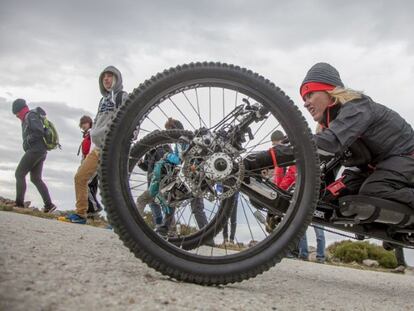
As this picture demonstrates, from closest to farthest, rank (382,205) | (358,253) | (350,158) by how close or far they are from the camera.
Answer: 1. (382,205)
2. (350,158)
3. (358,253)

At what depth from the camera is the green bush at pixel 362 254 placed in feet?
42.3

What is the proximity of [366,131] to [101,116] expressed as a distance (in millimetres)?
4209

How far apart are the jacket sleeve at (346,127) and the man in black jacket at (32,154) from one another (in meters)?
6.86

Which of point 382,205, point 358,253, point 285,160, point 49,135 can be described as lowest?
point 358,253

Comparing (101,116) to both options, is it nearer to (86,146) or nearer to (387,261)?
(86,146)

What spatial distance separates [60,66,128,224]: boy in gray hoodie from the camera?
6.39 m

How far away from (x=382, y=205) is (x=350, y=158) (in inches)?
18.7

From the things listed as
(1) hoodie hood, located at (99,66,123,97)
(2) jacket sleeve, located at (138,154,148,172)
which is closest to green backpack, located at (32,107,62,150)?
(1) hoodie hood, located at (99,66,123,97)

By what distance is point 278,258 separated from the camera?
2.52 meters

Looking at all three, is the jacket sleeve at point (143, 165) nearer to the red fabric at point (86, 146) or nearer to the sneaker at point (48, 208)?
the red fabric at point (86, 146)

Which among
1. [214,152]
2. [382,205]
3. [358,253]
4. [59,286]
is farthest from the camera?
[358,253]

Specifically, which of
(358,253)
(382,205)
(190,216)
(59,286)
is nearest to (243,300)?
(59,286)

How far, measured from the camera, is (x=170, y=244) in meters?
2.39

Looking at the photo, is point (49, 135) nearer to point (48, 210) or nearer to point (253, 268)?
point (48, 210)
